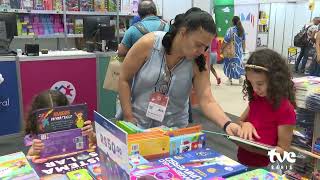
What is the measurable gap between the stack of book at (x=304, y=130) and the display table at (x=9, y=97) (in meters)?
3.12

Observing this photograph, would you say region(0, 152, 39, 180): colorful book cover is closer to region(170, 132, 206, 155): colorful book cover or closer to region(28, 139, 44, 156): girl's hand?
region(28, 139, 44, 156): girl's hand

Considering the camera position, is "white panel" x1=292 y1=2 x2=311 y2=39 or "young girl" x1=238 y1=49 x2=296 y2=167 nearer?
"young girl" x1=238 y1=49 x2=296 y2=167

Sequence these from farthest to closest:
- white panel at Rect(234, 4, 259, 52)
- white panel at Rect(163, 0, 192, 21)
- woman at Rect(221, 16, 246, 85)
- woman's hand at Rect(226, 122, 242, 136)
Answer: white panel at Rect(234, 4, 259, 52), woman at Rect(221, 16, 246, 85), white panel at Rect(163, 0, 192, 21), woman's hand at Rect(226, 122, 242, 136)

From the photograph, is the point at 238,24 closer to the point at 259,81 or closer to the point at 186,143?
the point at 259,81

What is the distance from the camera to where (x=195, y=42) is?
1.58 meters

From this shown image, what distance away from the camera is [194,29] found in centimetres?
156

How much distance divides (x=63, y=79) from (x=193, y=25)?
2.99 metres

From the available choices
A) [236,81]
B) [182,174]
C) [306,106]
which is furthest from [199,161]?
[236,81]

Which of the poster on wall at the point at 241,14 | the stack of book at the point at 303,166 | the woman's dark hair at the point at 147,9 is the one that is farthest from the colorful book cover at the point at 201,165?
the poster on wall at the point at 241,14

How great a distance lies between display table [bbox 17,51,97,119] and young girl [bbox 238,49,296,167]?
2531 mm

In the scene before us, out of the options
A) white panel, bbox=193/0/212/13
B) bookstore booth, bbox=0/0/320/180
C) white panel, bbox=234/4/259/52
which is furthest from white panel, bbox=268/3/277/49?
white panel, bbox=193/0/212/13

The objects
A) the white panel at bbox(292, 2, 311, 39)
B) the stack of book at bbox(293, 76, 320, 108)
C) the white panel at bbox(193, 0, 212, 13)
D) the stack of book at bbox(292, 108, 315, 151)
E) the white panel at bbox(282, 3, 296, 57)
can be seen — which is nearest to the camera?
the stack of book at bbox(293, 76, 320, 108)

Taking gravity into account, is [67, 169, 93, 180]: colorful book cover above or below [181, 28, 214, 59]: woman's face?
below

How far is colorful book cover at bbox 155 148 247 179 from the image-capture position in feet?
4.07
